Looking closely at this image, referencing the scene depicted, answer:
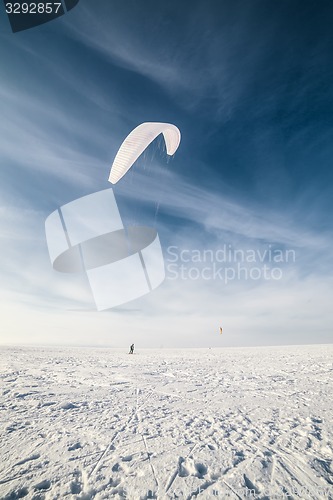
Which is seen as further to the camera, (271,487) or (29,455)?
(29,455)

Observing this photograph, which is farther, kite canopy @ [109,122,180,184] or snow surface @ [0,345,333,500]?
kite canopy @ [109,122,180,184]

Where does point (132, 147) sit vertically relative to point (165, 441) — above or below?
above

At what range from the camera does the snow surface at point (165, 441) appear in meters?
3.96

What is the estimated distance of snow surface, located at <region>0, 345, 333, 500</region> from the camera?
3.96 meters

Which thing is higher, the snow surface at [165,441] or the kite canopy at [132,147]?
the kite canopy at [132,147]

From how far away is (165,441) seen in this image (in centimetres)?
531

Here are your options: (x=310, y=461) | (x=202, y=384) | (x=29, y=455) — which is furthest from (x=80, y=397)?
(x=310, y=461)

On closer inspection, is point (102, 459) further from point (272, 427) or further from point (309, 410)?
point (309, 410)

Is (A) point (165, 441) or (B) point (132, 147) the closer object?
(A) point (165, 441)

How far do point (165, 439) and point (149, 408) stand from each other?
6.68ft

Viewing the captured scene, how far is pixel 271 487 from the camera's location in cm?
399

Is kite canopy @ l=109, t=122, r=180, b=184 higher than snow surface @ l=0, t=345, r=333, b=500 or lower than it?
higher

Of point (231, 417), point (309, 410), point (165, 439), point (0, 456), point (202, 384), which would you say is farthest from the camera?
point (202, 384)

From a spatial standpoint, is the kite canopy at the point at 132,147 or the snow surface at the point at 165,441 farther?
the kite canopy at the point at 132,147
